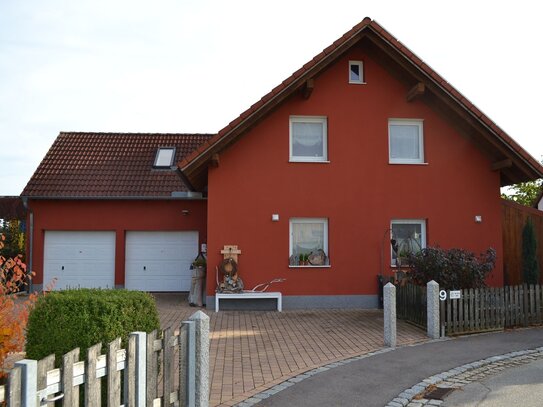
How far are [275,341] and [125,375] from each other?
5588 mm

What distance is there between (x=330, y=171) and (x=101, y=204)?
317 inches

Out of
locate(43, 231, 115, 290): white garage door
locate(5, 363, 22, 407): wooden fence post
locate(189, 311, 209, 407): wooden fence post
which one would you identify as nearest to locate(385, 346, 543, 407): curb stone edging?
locate(189, 311, 209, 407): wooden fence post

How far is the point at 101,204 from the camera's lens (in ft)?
59.6

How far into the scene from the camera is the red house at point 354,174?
46.0 feet

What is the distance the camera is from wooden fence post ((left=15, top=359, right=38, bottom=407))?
3.31m

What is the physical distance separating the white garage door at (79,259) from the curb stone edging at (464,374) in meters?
12.8

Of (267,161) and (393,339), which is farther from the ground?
(267,161)

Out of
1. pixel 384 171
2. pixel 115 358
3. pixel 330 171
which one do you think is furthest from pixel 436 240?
pixel 115 358

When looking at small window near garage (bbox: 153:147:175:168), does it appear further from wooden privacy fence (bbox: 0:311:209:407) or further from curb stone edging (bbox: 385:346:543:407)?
wooden privacy fence (bbox: 0:311:209:407)

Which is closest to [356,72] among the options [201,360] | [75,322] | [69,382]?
[201,360]

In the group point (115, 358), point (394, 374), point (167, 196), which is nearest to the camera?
point (115, 358)

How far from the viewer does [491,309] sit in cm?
1104

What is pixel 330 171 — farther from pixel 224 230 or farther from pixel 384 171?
pixel 224 230

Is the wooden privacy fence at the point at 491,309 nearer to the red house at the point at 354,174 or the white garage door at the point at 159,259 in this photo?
the red house at the point at 354,174
